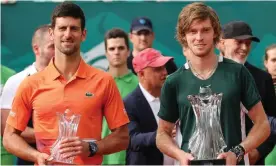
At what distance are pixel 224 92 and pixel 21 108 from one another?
4.91 ft

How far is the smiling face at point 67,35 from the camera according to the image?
6.61 m

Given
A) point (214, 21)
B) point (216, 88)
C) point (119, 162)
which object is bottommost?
point (119, 162)

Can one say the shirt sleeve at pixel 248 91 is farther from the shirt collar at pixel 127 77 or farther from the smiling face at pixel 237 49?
the shirt collar at pixel 127 77

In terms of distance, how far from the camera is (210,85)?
6090 millimetres

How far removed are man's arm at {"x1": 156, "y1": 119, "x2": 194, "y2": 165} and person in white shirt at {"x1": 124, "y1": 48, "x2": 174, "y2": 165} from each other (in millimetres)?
1347

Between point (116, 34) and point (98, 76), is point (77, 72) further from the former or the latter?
point (116, 34)

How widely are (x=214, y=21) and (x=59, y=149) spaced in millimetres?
1274

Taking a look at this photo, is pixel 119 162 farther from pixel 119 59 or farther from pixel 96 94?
pixel 96 94

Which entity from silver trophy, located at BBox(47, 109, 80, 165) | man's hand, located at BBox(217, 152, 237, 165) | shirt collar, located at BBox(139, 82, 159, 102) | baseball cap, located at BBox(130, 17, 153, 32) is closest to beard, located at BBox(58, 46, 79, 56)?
silver trophy, located at BBox(47, 109, 80, 165)

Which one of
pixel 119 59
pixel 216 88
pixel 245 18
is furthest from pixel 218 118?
pixel 245 18

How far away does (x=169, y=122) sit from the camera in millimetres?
6367

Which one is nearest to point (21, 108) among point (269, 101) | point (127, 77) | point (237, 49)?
point (269, 101)

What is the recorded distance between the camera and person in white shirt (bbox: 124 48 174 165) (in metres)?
7.88

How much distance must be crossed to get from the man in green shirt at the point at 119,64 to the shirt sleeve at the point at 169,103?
2686 mm
